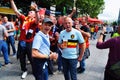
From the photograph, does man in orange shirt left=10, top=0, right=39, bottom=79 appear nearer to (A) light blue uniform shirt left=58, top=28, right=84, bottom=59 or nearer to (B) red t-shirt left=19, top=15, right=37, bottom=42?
(B) red t-shirt left=19, top=15, right=37, bottom=42

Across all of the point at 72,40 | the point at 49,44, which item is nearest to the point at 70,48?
the point at 72,40

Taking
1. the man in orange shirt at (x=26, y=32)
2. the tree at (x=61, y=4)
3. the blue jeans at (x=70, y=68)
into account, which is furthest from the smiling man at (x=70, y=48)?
the tree at (x=61, y=4)

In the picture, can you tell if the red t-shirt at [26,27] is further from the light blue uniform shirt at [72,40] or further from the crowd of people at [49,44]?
the light blue uniform shirt at [72,40]

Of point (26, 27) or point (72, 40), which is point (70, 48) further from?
point (26, 27)

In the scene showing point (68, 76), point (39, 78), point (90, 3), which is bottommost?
point (90, 3)

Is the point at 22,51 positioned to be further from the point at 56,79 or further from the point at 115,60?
the point at 115,60

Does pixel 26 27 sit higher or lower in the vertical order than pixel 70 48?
higher

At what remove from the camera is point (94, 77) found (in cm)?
934

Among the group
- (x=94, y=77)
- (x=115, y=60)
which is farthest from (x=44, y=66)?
(x=94, y=77)

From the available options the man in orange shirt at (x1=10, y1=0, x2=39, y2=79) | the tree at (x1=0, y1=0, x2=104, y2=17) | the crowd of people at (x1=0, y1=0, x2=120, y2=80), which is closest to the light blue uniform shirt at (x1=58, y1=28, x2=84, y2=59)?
the crowd of people at (x1=0, y1=0, x2=120, y2=80)

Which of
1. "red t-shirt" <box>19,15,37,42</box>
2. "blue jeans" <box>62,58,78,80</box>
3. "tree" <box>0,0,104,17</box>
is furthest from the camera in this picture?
"tree" <box>0,0,104,17</box>

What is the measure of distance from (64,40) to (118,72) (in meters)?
1.94

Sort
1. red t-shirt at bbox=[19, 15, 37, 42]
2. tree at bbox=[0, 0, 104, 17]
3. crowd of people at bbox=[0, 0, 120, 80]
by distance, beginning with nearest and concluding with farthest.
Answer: crowd of people at bbox=[0, 0, 120, 80]
red t-shirt at bbox=[19, 15, 37, 42]
tree at bbox=[0, 0, 104, 17]

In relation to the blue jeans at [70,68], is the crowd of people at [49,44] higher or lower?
higher
